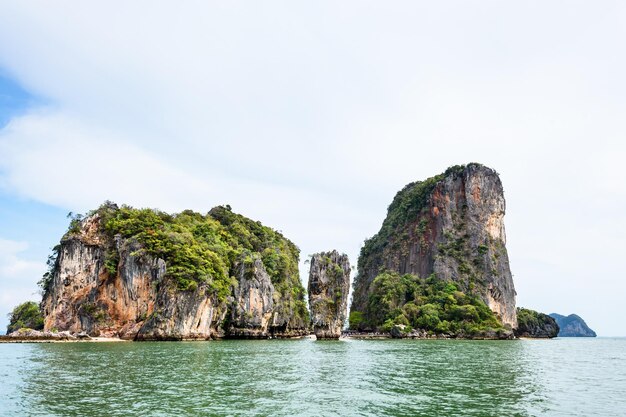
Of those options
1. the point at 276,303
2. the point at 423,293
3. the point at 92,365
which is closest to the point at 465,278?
the point at 423,293

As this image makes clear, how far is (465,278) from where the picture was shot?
122 metres

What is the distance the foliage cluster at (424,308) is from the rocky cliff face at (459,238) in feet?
16.0

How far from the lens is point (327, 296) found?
73.8m

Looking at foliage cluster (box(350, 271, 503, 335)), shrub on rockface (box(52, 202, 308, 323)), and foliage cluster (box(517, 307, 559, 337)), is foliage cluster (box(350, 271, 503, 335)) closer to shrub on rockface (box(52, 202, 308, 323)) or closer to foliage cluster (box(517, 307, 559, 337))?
shrub on rockface (box(52, 202, 308, 323))

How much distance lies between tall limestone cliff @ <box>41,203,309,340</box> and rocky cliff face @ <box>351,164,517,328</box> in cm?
5449

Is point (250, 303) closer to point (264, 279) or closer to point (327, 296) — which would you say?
point (264, 279)

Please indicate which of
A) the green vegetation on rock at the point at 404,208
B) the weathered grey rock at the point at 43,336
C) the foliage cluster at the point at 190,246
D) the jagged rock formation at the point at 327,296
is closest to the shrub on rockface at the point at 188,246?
the foliage cluster at the point at 190,246

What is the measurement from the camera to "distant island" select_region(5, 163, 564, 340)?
2662 inches

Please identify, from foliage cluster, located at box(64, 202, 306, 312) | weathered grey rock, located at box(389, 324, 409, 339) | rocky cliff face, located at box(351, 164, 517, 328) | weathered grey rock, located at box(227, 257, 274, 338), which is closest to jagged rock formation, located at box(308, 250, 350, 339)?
weathered grey rock, located at box(227, 257, 274, 338)

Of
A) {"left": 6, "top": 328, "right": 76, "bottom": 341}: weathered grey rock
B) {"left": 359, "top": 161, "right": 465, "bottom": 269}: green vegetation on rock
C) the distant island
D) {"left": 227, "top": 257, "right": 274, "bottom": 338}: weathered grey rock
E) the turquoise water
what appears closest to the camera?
the turquoise water

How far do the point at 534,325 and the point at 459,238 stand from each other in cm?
3312

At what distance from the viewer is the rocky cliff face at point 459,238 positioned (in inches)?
4836

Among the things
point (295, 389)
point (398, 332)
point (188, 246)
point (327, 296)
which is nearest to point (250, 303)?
point (327, 296)

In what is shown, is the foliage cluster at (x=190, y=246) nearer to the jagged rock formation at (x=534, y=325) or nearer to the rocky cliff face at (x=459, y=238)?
the rocky cliff face at (x=459, y=238)
